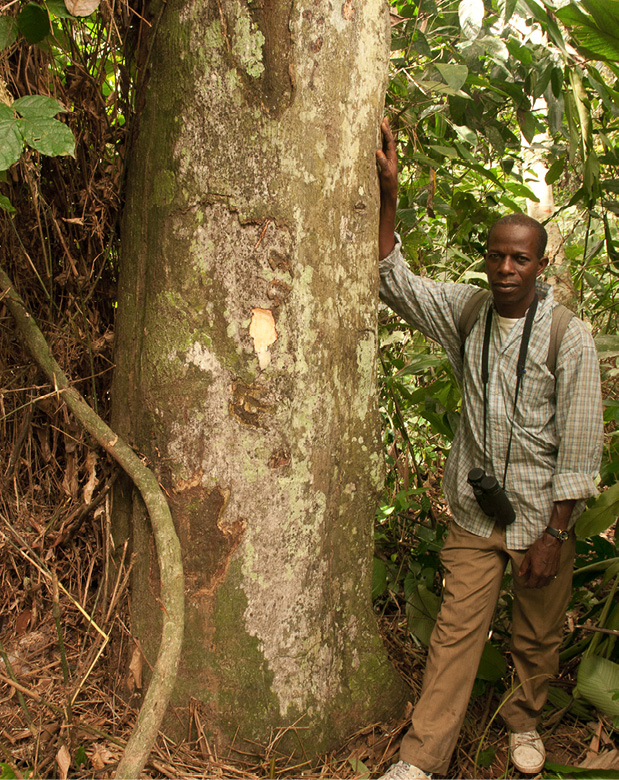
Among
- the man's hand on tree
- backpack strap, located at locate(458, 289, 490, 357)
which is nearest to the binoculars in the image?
backpack strap, located at locate(458, 289, 490, 357)

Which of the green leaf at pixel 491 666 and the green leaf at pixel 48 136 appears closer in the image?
the green leaf at pixel 48 136

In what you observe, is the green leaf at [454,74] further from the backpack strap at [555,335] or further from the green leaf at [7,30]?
the green leaf at [7,30]

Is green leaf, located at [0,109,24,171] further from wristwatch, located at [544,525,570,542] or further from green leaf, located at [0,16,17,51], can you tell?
wristwatch, located at [544,525,570,542]

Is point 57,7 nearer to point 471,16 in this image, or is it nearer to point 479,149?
point 471,16

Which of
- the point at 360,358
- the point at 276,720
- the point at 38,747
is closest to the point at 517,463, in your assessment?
the point at 360,358

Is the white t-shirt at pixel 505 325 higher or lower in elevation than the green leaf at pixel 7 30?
lower

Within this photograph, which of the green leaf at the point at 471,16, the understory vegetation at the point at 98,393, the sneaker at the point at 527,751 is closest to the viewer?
the understory vegetation at the point at 98,393

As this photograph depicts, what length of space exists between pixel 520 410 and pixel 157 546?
1.38 metres

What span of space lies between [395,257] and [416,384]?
2.31 metres

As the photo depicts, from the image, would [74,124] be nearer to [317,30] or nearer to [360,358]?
[317,30]

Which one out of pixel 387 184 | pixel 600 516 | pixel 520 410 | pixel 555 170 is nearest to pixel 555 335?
pixel 520 410

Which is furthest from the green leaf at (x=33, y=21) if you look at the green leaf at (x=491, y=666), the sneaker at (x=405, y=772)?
the green leaf at (x=491, y=666)

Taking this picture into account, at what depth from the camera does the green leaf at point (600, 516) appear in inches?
97.4

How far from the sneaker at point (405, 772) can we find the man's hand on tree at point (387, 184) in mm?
1813
